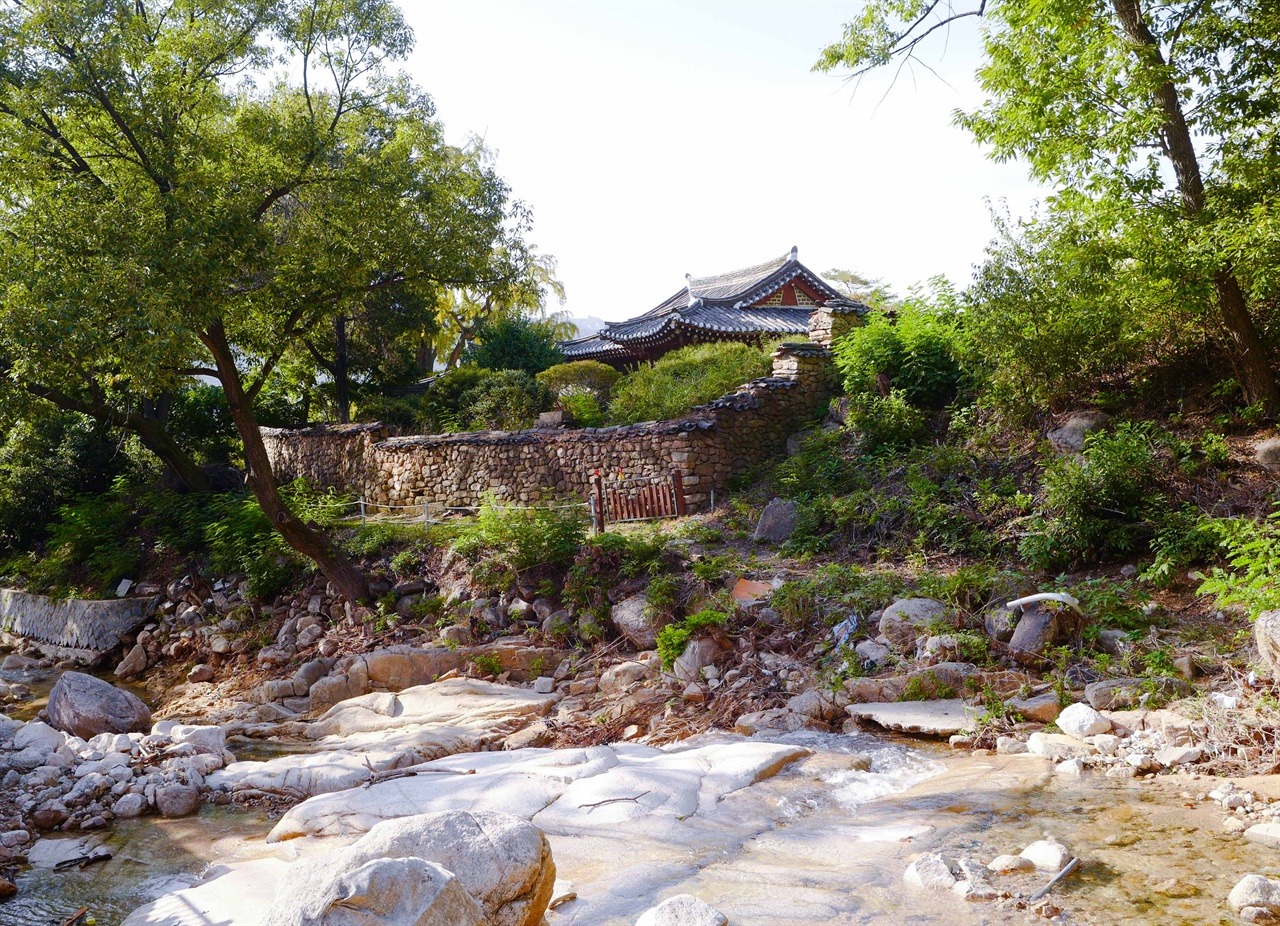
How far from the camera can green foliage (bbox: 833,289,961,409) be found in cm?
1364

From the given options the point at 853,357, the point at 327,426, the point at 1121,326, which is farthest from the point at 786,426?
the point at 327,426

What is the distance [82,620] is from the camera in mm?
15406

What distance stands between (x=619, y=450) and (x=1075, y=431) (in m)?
7.09

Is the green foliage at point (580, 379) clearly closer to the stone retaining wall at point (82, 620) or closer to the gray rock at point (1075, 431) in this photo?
the stone retaining wall at point (82, 620)

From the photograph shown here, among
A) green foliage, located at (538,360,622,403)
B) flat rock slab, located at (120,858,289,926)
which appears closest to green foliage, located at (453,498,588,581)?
flat rock slab, located at (120,858,289,926)

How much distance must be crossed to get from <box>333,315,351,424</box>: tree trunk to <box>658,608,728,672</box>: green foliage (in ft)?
49.8

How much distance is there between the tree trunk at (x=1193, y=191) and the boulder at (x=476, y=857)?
9.69 metres

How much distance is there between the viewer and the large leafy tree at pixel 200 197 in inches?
423

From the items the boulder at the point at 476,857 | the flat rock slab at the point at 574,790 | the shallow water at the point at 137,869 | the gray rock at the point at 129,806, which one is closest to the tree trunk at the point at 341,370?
the gray rock at the point at 129,806

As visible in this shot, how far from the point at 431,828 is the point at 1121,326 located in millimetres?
10735

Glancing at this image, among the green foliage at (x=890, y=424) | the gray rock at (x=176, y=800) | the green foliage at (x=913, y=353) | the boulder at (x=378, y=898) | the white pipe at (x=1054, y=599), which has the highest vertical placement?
the green foliage at (x=913, y=353)

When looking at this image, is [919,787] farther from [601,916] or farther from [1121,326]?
[1121,326]

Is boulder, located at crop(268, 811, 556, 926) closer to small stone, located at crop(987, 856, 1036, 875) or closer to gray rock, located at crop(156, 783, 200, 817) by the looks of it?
small stone, located at crop(987, 856, 1036, 875)

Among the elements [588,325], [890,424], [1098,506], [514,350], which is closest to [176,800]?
[1098,506]
